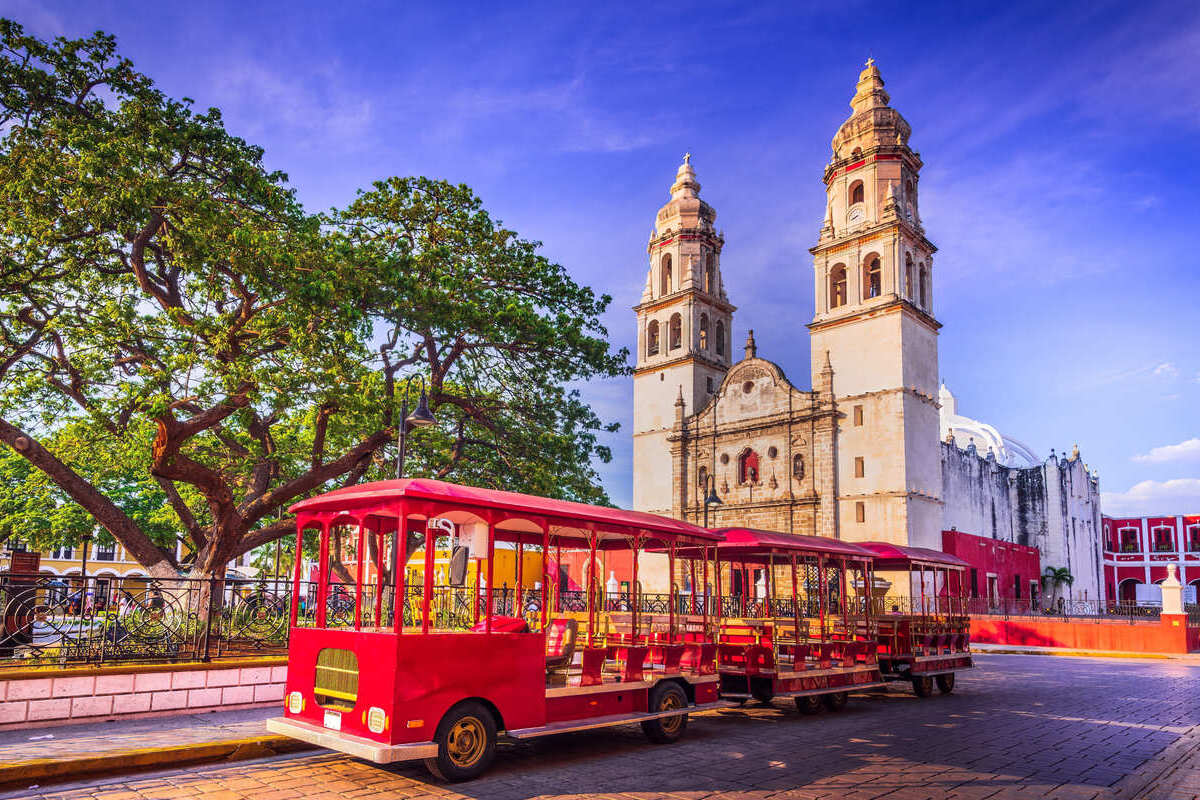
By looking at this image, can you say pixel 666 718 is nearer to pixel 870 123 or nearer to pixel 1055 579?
pixel 870 123

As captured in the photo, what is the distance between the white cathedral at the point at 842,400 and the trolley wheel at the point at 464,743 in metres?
27.7

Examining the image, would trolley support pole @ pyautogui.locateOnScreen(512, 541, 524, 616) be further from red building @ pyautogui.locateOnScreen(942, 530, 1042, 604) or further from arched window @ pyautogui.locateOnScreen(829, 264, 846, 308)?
arched window @ pyautogui.locateOnScreen(829, 264, 846, 308)

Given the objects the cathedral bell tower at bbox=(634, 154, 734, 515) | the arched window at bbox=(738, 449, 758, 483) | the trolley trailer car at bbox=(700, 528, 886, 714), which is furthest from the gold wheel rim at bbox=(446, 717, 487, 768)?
the cathedral bell tower at bbox=(634, 154, 734, 515)

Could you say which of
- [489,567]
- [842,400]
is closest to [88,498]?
[489,567]

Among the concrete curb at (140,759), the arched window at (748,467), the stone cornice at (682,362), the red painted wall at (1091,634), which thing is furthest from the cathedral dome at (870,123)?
the concrete curb at (140,759)

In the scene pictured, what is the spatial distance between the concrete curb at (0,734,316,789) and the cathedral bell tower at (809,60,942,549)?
27.8 meters

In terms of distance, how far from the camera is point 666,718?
9.91 metres

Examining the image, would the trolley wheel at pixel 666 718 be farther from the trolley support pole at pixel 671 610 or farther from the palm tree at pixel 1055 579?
the palm tree at pixel 1055 579

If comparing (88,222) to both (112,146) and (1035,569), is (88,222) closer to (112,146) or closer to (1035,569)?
(112,146)

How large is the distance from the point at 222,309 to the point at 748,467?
2822 cm

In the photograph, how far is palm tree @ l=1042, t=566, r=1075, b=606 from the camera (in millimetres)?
43469

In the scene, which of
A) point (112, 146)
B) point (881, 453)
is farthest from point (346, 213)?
point (881, 453)

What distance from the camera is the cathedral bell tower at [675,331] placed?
4284 cm

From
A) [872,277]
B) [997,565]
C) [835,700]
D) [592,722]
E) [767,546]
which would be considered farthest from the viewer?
[997,565]
